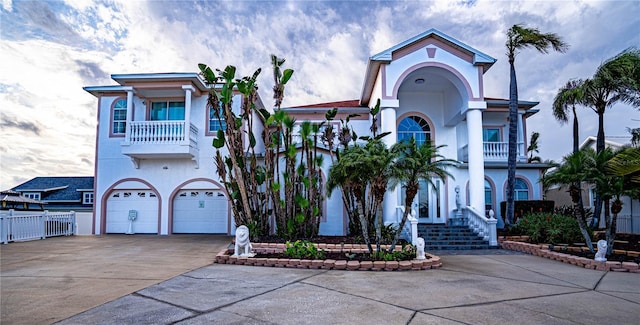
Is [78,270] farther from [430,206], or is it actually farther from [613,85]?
[613,85]

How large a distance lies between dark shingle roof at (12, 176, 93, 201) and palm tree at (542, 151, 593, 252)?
83.3ft

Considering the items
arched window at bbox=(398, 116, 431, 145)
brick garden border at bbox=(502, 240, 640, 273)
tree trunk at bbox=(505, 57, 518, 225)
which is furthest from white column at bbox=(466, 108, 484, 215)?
arched window at bbox=(398, 116, 431, 145)

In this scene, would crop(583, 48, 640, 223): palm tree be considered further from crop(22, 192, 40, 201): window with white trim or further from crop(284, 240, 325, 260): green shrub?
crop(22, 192, 40, 201): window with white trim

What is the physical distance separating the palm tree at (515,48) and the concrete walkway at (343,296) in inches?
230

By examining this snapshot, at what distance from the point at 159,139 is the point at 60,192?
14.9 m

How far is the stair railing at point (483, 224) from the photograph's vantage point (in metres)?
12.3

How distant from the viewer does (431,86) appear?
16.4 m

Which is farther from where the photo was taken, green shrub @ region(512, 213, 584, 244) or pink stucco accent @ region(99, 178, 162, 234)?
pink stucco accent @ region(99, 178, 162, 234)

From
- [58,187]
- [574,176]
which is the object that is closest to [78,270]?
[574,176]

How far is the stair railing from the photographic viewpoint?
12.3 metres

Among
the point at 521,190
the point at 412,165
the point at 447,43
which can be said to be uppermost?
the point at 447,43

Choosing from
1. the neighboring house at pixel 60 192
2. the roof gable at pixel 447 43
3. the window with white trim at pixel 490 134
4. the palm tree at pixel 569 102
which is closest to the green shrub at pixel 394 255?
the roof gable at pixel 447 43

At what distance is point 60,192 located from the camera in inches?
995

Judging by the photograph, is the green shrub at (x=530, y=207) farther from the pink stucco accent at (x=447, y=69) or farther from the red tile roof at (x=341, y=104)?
the red tile roof at (x=341, y=104)
